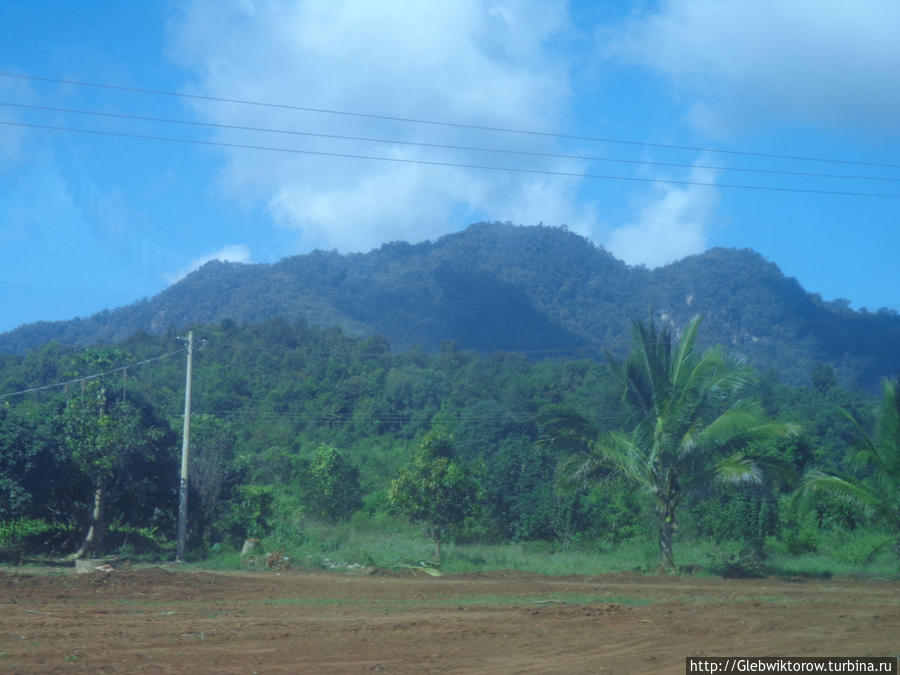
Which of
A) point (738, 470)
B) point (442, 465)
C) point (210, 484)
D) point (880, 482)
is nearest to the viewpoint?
point (738, 470)

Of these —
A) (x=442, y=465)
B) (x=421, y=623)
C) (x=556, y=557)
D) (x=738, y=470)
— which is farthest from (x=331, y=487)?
(x=421, y=623)

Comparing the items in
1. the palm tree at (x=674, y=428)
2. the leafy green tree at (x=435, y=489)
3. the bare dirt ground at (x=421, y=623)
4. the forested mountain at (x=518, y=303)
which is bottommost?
the bare dirt ground at (x=421, y=623)

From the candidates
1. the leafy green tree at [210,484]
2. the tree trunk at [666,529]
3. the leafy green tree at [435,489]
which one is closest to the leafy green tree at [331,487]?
the leafy green tree at [210,484]

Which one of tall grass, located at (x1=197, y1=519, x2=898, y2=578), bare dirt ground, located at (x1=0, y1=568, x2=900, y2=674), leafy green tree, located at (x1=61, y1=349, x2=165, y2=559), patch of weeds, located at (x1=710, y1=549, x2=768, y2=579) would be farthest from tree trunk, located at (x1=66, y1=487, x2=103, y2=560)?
patch of weeds, located at (x1=710, y1=549, x2=768, y2=579)

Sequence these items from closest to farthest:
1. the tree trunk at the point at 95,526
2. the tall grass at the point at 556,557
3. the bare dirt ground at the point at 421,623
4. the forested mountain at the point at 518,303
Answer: the bare dirt ground at the point at 421,623 < the tall grass at the point at 556,557 < the tree trunk at the point at 95,526 < the forested mountain at the point at 518,303

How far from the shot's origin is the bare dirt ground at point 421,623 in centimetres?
873

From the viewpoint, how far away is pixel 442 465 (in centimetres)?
2756

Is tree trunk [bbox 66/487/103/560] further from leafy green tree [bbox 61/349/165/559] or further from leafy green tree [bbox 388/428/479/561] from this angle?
leafy green tree [bbox 388/428/479/561]

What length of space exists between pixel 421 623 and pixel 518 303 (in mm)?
98867

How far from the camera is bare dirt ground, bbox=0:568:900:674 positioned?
28.7 feet

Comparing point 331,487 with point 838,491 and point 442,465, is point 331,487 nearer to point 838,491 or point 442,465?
point 442,465

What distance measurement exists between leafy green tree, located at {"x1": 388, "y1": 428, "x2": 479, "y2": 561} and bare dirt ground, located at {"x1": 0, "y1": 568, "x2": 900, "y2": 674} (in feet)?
30.6

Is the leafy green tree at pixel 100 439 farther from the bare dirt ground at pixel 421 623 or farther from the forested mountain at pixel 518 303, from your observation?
the forested mountain at pixel 518 303

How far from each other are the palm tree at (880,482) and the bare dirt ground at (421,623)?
1892mm
